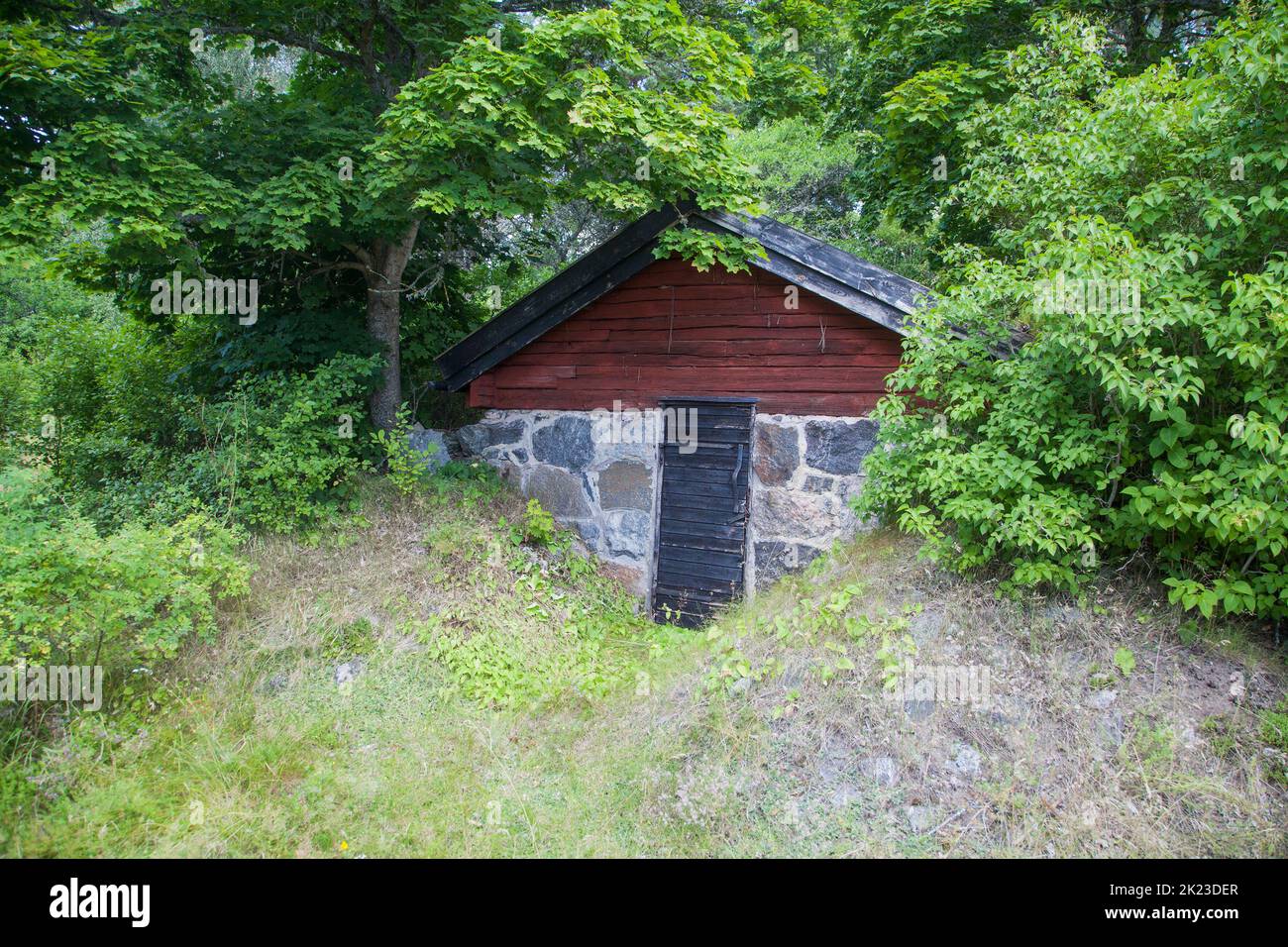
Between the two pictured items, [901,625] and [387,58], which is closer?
[901,625]

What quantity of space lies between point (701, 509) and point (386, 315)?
13.8 feet

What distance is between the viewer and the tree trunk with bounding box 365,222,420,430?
7.77 metres

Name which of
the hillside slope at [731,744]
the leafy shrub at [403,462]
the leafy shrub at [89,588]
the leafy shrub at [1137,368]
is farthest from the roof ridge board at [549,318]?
the leafy shrub at [89,588]

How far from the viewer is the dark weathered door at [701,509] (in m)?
6.69

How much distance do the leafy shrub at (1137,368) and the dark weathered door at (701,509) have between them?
1581 millimetres

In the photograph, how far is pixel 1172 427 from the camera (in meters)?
3.97

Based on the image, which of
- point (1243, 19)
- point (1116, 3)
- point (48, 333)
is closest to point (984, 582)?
point (1243, 19)

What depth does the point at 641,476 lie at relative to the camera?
23.4 ft

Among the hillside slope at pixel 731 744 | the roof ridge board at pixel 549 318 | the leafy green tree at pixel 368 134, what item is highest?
the leafy green tree at pixel 368 134

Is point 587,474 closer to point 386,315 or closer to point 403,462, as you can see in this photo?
point 403,462

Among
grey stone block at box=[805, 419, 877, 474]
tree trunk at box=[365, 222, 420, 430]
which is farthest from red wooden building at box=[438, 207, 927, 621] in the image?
tree trunk at box=[365, 222, 420, 430]

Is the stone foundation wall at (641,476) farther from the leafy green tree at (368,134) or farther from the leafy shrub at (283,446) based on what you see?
the leafy green tree at (368,134)

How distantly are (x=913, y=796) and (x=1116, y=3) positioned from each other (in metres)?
9.29
